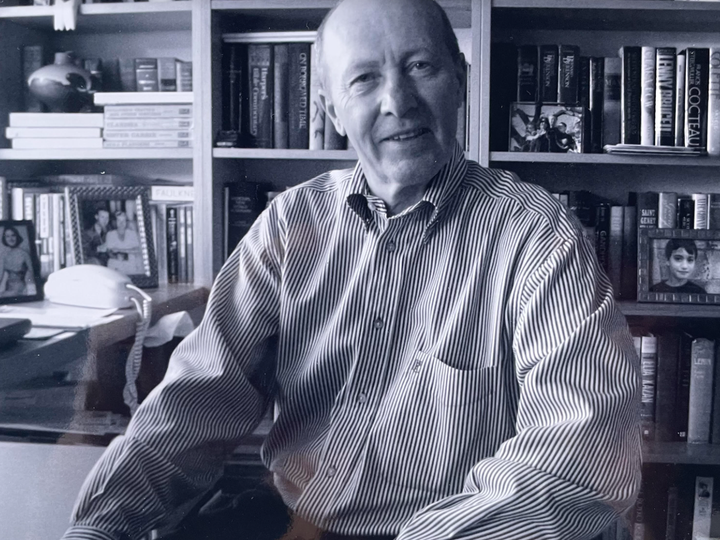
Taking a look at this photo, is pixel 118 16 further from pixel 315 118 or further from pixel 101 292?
pixel 101 292

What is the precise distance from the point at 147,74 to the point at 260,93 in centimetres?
32

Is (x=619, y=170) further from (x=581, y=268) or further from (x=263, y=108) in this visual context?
(x=581, y=268)

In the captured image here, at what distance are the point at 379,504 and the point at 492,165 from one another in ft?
3.35

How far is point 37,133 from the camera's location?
1.78 m

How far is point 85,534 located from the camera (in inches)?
29.5

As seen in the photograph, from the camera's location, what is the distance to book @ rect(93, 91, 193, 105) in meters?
1.73

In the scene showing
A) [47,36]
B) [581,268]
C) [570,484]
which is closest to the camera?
[570,484]

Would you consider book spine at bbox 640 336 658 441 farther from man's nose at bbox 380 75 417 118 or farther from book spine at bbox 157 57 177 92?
book spine at bbox 157 57 177 92

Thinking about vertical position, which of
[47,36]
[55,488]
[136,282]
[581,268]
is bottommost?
[55,488]

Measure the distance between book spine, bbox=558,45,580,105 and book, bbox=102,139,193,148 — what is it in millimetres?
900

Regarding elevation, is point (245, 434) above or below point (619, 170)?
below

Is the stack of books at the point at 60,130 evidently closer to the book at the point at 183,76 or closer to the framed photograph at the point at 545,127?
the book at the point at 183,76

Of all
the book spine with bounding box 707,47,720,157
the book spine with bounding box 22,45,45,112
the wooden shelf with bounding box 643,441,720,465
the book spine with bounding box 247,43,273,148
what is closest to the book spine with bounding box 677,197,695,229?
the book spine with bounding box 707,47,720,157

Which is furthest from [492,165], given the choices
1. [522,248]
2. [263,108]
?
[522,248]
